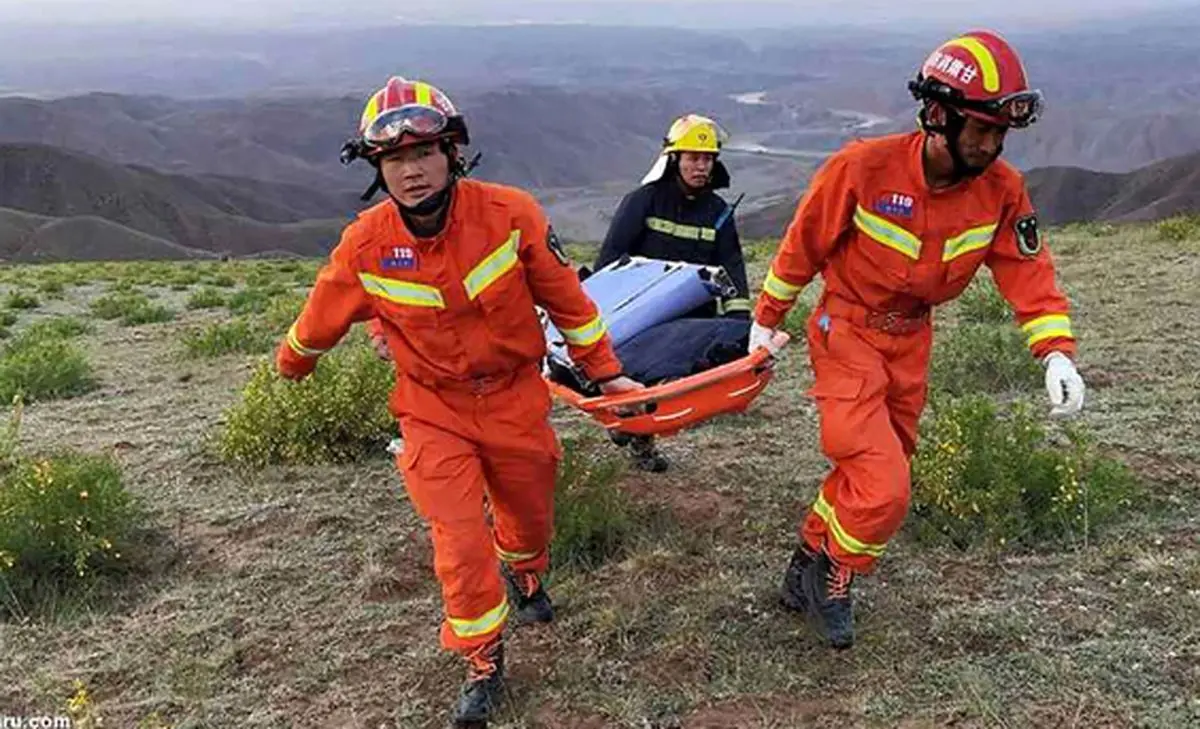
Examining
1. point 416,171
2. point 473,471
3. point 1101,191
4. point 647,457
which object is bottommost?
point 1101,191

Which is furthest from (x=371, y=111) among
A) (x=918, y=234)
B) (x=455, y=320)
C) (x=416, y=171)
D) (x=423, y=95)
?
(x=918, y=234)

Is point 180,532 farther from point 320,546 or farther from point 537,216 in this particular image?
point 537,216

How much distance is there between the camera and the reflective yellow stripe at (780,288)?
177 inches

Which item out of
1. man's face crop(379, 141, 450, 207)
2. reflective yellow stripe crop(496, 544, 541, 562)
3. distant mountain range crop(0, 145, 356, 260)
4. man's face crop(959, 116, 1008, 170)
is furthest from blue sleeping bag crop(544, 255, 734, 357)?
distant mountain range crop(0, 145, 356, 260)

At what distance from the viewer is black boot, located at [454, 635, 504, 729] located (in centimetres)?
405

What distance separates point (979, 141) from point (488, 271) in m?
1.70

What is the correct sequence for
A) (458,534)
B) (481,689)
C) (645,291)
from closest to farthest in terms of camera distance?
(458,534) → (481,689) → (645,291)

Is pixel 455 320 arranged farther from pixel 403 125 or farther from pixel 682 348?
pixel 682 348

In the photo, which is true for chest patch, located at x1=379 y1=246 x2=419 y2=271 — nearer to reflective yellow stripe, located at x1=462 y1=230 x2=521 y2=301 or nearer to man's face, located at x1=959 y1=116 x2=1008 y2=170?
reflective yellow stripe, located at x1=462 y1=230 x2=521 y2=301

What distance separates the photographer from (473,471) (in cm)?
412

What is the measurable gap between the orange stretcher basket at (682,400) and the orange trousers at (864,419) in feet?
Answer: 1.17

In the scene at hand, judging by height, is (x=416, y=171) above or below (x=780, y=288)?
above

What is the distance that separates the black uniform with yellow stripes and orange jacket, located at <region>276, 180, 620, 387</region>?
2253 millimetres

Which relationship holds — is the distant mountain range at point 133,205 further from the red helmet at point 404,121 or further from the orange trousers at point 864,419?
the orange trousers at point 864,419
